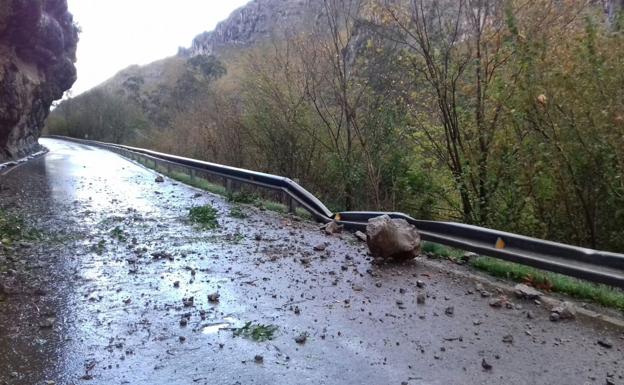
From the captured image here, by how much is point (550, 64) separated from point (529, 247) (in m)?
3.15

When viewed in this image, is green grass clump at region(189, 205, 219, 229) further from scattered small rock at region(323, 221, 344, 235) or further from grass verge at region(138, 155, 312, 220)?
scattered small rock at region(323, 221, 344, 235)

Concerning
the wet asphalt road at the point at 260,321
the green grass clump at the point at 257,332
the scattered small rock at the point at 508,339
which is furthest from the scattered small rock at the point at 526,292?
the green grass clump at the point at 257,332

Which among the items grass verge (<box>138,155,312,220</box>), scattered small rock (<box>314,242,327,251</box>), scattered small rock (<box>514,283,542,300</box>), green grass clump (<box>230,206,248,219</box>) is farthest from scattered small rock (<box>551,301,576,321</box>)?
green grass clump (<box>230,206,248,219</box>)

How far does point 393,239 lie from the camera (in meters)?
6.55

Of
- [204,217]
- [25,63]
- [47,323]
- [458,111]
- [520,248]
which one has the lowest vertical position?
[47,323]

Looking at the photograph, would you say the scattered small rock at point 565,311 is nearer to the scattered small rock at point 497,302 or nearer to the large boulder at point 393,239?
the scattered small rock at point 497,302

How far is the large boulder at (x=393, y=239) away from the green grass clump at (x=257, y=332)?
231 cm

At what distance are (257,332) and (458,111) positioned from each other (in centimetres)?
626

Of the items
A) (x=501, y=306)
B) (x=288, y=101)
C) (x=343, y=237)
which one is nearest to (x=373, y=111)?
(x=288, y=101)

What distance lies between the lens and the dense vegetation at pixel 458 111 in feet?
23.2

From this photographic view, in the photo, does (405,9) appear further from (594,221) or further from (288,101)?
(288,101)

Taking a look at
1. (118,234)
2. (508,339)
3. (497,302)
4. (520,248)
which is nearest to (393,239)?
(520,248)

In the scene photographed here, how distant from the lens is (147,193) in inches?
554

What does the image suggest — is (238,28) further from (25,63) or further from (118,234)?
(118,234)
